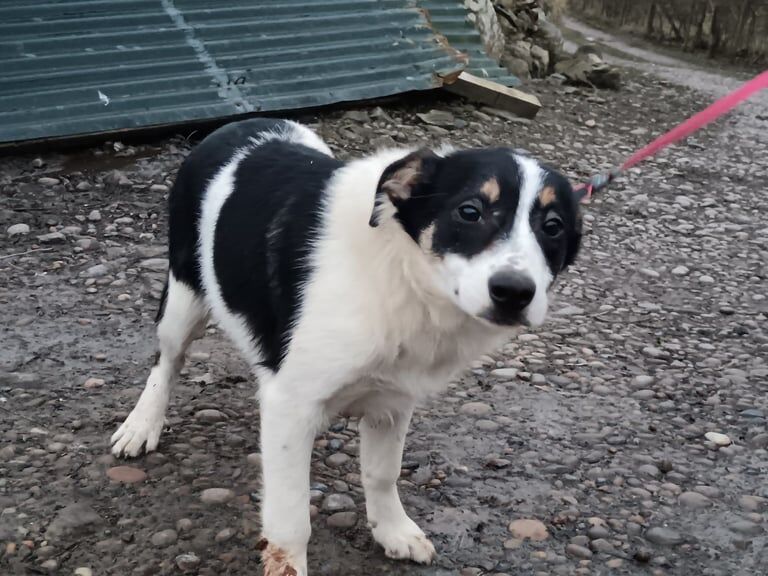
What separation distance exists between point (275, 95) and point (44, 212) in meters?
2.29

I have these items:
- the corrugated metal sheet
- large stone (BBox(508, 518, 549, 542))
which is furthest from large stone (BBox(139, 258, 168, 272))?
large stone (BBox(508, 518, 549, 542))

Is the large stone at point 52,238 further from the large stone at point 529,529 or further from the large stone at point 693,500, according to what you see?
the large stone at point 693,500

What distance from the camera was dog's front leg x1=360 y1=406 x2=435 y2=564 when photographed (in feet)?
10.1

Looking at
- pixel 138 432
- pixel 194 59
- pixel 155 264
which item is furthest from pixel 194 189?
pixel 194 59

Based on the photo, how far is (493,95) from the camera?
8.55 m

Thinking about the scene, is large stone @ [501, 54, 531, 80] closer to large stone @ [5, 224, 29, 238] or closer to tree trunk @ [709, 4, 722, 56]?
large stone @ [5, 224, 29, 238]

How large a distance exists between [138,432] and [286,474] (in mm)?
1061

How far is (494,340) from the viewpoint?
2869 millimetres

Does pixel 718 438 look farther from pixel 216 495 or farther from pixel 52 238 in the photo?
pixel 52 238

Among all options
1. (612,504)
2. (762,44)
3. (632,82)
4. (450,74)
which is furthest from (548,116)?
(762,44)

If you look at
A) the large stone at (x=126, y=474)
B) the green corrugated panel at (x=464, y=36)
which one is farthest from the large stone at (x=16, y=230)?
the green corrugated panel at (x=464, y=36)

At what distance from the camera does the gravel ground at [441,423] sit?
314 cm

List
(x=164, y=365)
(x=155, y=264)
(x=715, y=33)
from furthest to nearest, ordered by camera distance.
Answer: (x=715, y=33)
(x=155, y=264)
(x=164, y=365)

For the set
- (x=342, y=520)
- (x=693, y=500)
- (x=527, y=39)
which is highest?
(x=342, y=520)
